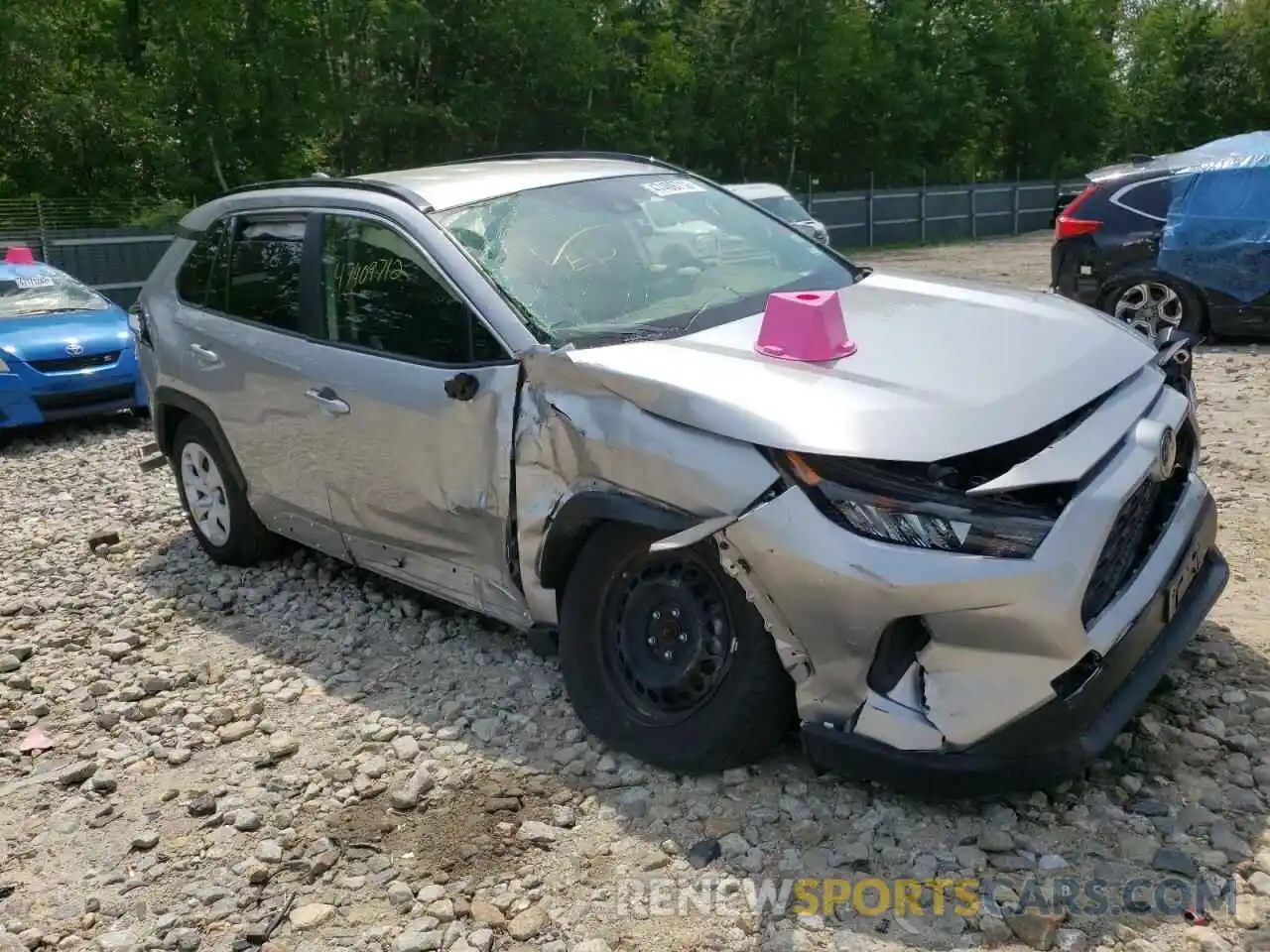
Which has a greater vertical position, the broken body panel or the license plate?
the broken body panel

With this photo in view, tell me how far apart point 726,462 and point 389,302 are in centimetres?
176

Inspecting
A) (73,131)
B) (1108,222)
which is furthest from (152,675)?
(73,131)

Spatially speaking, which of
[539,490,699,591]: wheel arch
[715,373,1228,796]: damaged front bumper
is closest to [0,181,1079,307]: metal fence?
[539,490,699,591]: wheel arch

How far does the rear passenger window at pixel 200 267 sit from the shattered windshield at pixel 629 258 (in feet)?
5.80

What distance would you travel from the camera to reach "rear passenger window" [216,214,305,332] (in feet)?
15.8

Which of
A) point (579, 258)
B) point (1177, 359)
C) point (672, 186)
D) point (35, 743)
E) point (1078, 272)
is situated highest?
point (672, 186)

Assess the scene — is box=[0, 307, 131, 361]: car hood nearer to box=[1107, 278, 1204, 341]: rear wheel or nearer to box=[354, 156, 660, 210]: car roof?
box=[354, 156, 660, 210]: car roof

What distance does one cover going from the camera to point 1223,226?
9.17m

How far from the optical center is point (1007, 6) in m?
38.6

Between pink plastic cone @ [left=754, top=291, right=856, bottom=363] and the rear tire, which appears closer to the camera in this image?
pink plastic cone @ [left=754, top=291, right=856, bottom=363]

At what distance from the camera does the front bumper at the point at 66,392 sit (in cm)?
885

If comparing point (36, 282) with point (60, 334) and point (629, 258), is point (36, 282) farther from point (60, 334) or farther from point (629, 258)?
point (629, 258)

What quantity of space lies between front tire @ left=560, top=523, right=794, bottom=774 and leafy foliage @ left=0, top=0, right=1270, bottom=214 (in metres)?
20.0

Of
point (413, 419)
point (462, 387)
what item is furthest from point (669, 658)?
point (413, 419)
